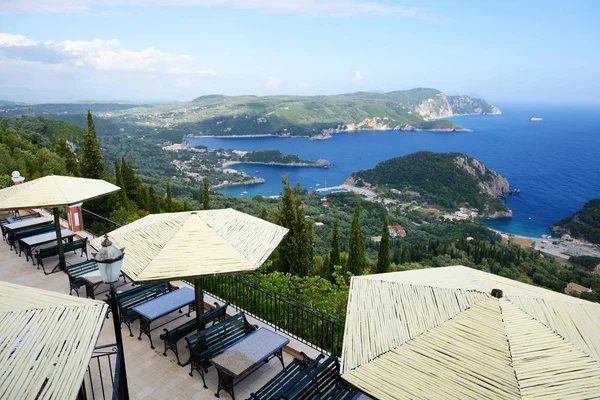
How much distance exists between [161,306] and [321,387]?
120 inches

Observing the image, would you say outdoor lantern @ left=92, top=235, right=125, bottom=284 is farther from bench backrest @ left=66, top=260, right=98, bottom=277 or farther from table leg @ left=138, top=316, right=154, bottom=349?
bench backrest @ left=66, top=260, right=98, bottom=277

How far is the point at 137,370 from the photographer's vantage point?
5469 mm

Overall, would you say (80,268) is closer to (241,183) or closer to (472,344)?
(472,344)

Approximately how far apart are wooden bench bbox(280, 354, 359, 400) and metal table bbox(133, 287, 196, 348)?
264cm

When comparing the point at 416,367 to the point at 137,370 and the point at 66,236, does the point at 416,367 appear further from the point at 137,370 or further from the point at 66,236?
the point at 66,236

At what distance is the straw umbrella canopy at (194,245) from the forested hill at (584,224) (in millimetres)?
83656

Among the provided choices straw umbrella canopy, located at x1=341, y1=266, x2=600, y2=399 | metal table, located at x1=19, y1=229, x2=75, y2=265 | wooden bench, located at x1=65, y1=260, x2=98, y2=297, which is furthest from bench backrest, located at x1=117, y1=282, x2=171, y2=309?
straw umbrella canopy, located at x1=341, y1=266, x2=600, y2=399

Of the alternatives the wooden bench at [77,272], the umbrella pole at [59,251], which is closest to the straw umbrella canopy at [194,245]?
the wooden bench at [77,272]

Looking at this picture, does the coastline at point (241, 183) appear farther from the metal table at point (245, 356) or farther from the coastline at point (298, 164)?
the metal table at point (245, 356)

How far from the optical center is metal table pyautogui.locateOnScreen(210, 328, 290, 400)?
190 inches

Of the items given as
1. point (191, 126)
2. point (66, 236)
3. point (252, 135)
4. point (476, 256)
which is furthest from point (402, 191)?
point (191, 126)

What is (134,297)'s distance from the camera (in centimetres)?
666

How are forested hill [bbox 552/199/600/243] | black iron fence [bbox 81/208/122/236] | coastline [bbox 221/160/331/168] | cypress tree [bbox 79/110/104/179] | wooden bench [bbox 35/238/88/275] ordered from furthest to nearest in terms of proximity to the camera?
coastline [bbox 221/160/331/168] < forested hill [bbox 552/199/600/243] < cypress tree [bbox 79/110/104/179] < black iron fence [bbox 81/208/122/236] < wooden bench [bbox 35/238/88/275]

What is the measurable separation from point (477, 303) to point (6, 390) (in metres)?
3.84
